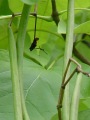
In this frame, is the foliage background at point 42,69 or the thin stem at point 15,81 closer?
the thin stem at point 15,81

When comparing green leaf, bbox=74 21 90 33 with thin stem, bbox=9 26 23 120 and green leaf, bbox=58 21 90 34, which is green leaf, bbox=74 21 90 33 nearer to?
green leaf, bbox=58 21 90 34

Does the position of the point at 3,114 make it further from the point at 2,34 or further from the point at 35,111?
the point at 2,34

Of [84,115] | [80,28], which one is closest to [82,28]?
[80,28]

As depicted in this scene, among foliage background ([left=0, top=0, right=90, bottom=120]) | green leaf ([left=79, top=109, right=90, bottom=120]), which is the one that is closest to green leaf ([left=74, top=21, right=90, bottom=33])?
foliage background ([left=0, top=0, right=90, bottom=120])

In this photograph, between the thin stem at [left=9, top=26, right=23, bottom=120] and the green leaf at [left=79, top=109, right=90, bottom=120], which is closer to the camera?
the thin stem at [left=9, top=26, right=23, bottom=120]

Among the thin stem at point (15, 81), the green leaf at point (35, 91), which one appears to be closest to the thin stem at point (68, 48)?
the thin stem at point (15, 81)

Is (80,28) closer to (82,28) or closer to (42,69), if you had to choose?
(82,28)

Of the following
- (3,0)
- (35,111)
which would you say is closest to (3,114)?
(35,111)

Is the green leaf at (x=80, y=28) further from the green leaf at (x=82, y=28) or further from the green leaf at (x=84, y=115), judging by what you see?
the green leaf at (x=84, y=115)
